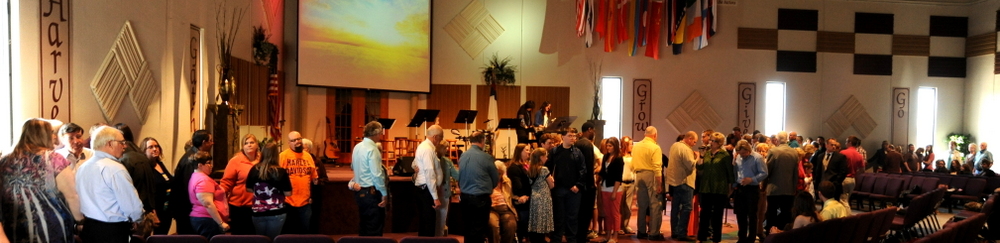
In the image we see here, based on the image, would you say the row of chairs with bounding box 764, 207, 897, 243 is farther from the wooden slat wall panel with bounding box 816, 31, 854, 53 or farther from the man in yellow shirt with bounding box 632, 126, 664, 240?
the wooden slat wall panel with bounding box 816, 31, 854, 53

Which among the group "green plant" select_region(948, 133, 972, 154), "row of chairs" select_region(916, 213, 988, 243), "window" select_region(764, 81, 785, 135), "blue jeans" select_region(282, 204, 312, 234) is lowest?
"blue jeans" select_region(282, 204, 312, 234)

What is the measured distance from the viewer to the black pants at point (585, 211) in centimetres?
766

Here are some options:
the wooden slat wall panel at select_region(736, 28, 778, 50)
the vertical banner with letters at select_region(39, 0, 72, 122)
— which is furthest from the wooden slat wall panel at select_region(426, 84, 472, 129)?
the vertical banner with letters at select_region(39, 0, 72, 122)

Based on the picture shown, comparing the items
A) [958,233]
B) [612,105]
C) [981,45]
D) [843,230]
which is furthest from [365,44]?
[981,45]

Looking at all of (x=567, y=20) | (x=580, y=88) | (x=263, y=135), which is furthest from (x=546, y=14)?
(x=263, y=135)

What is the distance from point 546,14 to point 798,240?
37.8 ft

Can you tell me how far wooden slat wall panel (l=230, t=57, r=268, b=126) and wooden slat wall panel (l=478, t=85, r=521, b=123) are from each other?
5044 mm

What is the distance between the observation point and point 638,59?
16.7m

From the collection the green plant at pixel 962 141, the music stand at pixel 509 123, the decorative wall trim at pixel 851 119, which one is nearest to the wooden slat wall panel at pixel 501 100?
the music stand at pixel 509 123

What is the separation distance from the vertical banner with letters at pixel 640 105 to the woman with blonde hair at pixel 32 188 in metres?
13.9

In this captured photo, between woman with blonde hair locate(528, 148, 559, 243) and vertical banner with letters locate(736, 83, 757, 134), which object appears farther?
vertical banner with letters locate(736, 83, 757, 134)

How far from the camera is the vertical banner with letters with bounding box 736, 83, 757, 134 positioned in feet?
56.5

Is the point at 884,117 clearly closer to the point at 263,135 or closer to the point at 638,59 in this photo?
the point at 638,59

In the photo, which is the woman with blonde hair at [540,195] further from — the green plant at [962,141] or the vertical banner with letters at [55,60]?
the green plant at [962,141]
